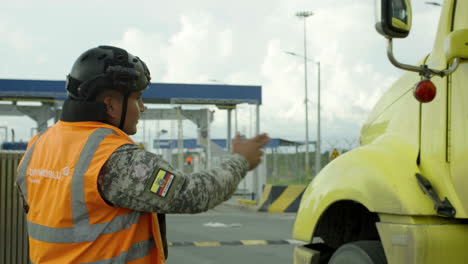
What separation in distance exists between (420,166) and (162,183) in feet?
5.28

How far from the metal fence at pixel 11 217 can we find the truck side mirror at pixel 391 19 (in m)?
3.37

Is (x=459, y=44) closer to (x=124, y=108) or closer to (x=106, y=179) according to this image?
(x=124, y=108)

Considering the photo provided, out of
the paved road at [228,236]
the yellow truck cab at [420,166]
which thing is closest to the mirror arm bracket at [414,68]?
the yellow truck cab at [420,166]

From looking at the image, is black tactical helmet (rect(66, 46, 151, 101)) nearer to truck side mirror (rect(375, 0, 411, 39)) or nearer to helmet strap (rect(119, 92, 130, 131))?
helmet strap (rect(119, 92, 130, 131))

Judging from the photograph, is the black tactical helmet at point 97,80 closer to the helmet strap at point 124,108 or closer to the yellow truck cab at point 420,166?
the helmet strap at point 124,108

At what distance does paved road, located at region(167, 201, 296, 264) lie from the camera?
27.7 ft

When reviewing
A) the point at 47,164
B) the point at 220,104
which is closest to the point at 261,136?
the point at 47,164

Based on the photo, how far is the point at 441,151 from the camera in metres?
2.96

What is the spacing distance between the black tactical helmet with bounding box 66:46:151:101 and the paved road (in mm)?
6106

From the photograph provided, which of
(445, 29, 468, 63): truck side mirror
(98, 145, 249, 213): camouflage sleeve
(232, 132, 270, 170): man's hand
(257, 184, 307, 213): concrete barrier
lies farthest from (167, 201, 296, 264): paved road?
(98, 145, 249, 213): camouflage sleeve

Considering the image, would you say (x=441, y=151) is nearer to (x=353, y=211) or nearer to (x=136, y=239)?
(x=353, y=211)

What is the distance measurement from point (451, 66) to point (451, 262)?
97 cm

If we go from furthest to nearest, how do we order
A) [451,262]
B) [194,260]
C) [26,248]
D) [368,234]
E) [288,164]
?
[288,164]
[194,260]
[26,248]
[368,234]
[451,262]

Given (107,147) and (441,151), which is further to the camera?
(441,151)
